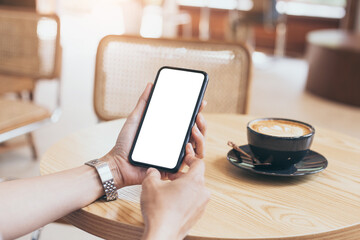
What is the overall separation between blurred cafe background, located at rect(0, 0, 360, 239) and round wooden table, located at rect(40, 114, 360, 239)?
2.36 ft

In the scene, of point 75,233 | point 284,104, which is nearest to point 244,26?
point 284,104

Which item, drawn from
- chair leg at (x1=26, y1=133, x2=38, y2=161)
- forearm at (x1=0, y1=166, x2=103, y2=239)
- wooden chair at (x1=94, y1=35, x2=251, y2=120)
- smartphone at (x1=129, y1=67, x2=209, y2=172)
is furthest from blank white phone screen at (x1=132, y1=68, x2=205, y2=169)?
chair leg at (x1=26, y1=133, x2=38, y2=161)

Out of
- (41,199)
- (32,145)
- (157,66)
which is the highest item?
(157,66)

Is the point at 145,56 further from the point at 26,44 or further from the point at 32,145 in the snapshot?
the point at 32,145

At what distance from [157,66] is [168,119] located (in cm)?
89

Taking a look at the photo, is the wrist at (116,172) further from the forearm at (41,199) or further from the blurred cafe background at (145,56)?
the blurred cafe background at (145,56)

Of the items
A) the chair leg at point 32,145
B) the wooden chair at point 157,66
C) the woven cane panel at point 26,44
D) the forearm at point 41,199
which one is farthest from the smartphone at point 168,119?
the chair leg at point 32,145

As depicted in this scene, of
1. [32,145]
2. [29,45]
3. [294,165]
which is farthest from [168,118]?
[32,145]

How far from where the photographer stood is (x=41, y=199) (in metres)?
0.75

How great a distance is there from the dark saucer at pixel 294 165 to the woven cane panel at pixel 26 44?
1448mm

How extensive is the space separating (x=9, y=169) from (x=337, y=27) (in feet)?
17.4

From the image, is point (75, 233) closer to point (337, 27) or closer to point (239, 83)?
point (239, 83)

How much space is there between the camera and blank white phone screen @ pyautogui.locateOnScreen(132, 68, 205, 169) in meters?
0.81

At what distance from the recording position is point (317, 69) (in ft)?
13.8
